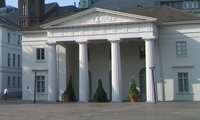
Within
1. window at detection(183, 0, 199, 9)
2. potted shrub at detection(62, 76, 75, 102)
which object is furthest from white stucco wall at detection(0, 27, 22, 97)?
window at detection(183, 0, 199, 9)

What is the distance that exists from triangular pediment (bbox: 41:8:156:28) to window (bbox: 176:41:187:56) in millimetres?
4936

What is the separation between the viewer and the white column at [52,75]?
47.4 meters

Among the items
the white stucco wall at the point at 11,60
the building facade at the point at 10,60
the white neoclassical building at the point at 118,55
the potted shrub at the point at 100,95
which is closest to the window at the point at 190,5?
the white neoclassical building at the point at 118,55

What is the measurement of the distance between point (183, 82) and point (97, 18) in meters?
11.6

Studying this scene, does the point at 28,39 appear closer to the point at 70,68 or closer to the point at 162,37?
the point at 70,68

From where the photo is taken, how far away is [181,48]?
4588 cm

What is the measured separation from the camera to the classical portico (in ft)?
143

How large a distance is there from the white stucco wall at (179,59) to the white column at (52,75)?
39.6 ft

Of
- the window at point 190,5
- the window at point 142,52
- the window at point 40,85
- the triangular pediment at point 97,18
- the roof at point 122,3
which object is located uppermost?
the roof at point 122,3

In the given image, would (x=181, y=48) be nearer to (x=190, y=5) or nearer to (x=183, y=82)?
(x=183, y=82)

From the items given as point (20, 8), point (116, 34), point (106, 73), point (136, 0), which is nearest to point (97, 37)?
point (116, 34)

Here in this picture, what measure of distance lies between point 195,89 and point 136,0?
4037 cm

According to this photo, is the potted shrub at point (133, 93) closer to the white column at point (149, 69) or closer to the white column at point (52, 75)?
the white column at point (149, 69)

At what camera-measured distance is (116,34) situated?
147 ft
